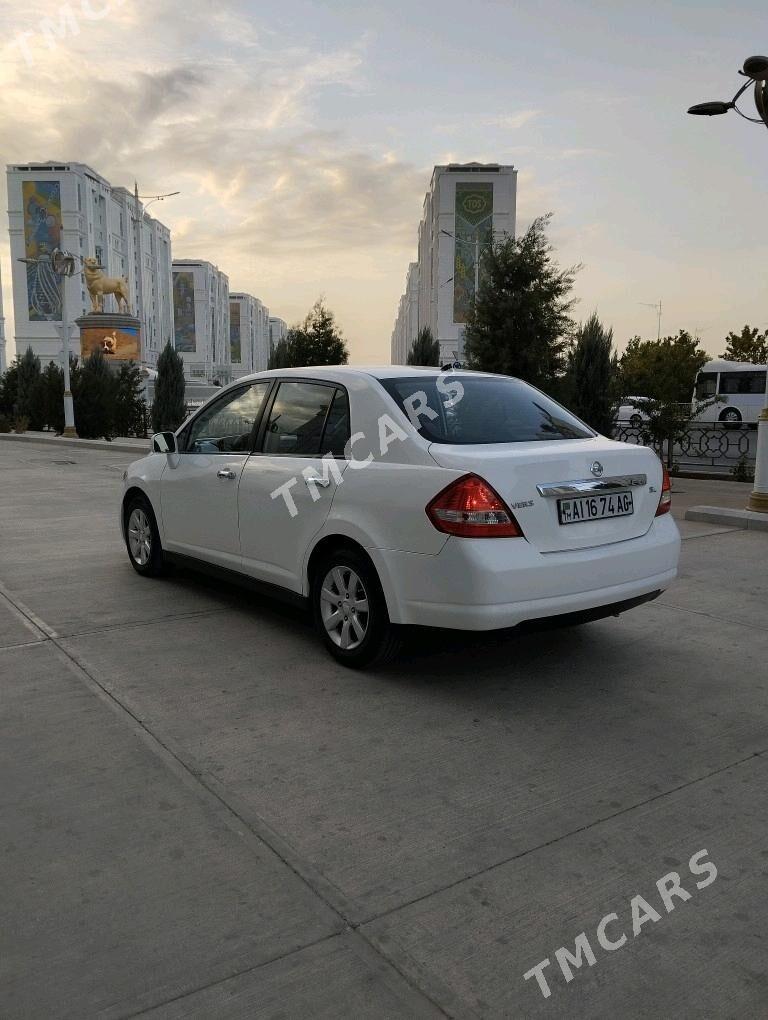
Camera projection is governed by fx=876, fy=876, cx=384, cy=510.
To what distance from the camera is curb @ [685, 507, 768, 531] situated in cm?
951

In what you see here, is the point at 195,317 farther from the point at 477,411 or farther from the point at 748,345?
the point at 477,411

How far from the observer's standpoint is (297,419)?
5.11m

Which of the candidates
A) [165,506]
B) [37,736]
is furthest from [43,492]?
[37,736]

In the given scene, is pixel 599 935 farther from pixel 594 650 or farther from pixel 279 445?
pixel 279 445

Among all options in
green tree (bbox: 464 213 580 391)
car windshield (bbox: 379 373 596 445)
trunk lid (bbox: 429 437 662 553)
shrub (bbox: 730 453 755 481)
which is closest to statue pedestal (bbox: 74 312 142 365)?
green tree (bbox: 464 213 580 391)

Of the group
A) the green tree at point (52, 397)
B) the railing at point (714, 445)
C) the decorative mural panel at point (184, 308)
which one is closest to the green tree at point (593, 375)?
the railing at point (714, 445)

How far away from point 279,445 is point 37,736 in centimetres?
216

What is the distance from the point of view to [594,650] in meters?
5.03

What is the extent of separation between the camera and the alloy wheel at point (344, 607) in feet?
14.6

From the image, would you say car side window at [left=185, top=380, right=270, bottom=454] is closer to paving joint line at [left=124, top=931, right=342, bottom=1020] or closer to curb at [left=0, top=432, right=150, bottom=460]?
paving joint line at [left=124, top=931, right=342, bottom=1020]

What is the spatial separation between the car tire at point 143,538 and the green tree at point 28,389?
3032 cm

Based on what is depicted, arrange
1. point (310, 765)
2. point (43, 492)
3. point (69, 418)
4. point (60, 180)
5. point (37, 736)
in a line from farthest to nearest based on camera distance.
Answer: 1. point (60, 180)
2. point (69, 418)
3. point (43, 492)
4. point (37, 736)
5. point (310, 765)

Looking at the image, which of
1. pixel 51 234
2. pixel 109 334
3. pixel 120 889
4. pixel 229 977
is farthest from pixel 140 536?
pixel 51 234

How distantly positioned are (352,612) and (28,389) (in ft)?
116
